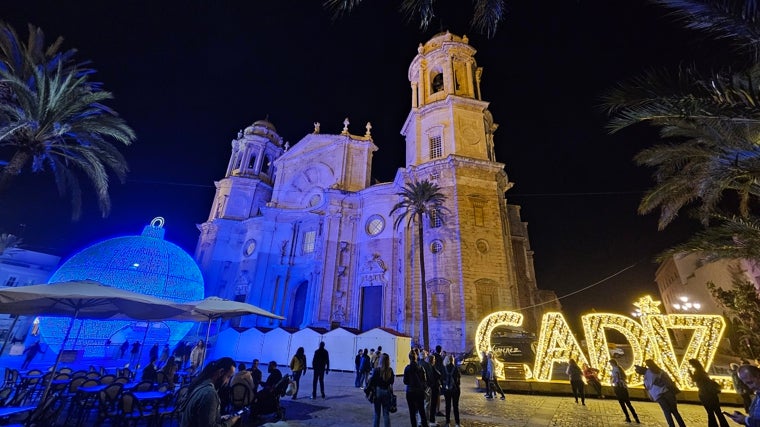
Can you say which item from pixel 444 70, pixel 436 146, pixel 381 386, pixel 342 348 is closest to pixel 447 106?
pixel 436 146

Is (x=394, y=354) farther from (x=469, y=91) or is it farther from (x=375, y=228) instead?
(x=469, y=91)

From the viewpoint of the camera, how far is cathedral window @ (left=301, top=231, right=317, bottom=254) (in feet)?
106

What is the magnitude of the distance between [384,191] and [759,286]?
25.8m

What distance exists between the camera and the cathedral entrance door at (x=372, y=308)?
1024 inches

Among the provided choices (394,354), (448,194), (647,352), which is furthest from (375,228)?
(647,352)

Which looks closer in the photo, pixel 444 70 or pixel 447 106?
pixel 447 106

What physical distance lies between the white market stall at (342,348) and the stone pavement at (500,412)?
6563 millimetres

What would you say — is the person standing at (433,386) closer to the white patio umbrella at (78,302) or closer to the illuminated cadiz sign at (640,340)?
the illuminated cadiz sign at (640,340)

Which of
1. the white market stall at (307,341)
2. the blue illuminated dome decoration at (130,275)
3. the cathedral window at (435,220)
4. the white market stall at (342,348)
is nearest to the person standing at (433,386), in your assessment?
the white market stall at (342,348)

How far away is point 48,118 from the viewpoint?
11.2 metres

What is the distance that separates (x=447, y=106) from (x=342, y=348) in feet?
70.8

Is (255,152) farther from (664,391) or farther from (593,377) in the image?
(664,391)

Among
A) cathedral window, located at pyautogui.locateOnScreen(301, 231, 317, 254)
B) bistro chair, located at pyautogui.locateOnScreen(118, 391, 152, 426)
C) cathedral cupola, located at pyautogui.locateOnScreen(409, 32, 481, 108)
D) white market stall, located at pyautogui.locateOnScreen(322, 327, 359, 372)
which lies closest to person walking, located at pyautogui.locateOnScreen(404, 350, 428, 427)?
bistro chair, located at pyautogui.locateOnScreen(118, 391, 152, 426)

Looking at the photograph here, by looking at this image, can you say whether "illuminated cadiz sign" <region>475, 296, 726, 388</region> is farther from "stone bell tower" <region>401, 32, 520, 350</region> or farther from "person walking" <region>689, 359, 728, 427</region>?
"stone bell tower" <region>401, 32, 520, 350</region>
